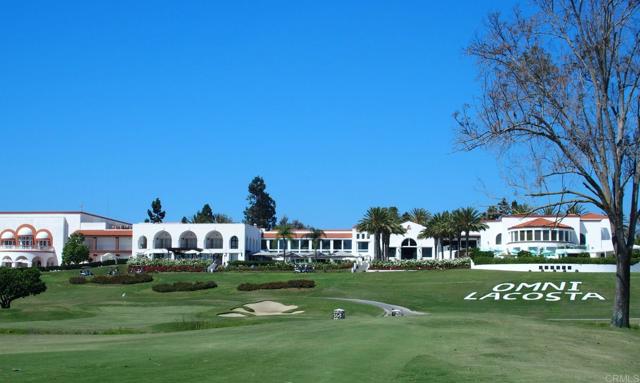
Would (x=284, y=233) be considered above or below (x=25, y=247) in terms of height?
above

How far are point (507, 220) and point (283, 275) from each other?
125 feet

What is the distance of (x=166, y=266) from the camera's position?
100125mm

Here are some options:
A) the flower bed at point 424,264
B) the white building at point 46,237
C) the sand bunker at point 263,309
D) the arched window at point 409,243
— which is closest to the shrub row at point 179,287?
the sand bunker at point 263,309

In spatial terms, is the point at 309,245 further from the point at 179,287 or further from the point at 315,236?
the point at 179,287

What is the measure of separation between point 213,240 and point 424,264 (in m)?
50.8


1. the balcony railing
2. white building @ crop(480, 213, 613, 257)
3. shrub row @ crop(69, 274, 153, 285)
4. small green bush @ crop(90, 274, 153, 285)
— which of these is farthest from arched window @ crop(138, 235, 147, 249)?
white building @ crop(480, 213, 613, 257)

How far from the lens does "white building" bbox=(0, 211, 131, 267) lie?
13138 centimetres

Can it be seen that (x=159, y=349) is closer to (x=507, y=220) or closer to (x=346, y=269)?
(x=346, y=269)

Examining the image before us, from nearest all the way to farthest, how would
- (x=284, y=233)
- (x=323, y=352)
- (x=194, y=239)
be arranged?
(x=323, y=352), (x=194, y=239), (x=284, y=233)

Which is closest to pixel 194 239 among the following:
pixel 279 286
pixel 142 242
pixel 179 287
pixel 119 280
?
pixel 142 242

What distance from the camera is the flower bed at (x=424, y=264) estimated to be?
3567 inches

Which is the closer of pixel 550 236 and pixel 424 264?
pixel 424 264

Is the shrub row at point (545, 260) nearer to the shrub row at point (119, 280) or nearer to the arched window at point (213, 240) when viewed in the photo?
the shrub row at point (119, 280)

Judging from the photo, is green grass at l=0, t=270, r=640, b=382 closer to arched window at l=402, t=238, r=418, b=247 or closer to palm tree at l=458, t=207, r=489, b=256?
palm tree at l=458, t=207, r=489, b=256
